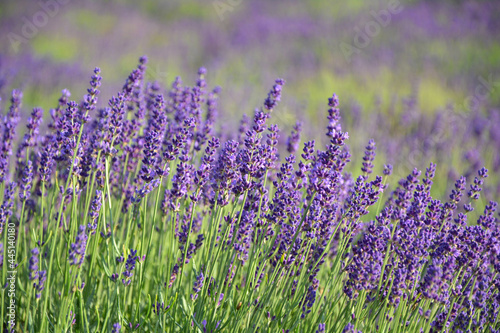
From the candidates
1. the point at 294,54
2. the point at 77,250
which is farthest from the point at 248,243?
the point at 294,54

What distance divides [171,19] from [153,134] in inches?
563

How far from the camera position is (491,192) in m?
5.07

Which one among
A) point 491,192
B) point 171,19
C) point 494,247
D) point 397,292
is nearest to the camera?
point 397,292

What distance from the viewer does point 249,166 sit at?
6.11 ft

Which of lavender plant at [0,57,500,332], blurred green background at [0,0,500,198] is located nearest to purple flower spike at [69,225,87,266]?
lavender plant at [0,57,500,332]

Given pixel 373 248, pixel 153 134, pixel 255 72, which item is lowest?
pixel 373 248

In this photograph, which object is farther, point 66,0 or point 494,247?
point 66,0

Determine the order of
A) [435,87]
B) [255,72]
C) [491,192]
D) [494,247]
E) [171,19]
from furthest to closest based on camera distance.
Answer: [171,19] < [255,72] < [435,87] < [491,192] < [494,247]

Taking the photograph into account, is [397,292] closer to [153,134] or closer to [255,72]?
[153,134]

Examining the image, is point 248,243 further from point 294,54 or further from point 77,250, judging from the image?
point 294,54

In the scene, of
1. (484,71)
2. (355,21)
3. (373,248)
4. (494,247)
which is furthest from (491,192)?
(355,21)

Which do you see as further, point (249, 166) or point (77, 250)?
point (249, 166)

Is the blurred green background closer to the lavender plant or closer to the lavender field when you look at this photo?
the lavender field

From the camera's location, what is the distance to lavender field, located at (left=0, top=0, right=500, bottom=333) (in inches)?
75.5
